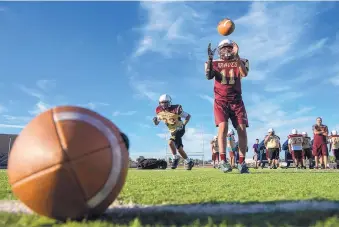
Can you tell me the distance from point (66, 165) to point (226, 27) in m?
5.98

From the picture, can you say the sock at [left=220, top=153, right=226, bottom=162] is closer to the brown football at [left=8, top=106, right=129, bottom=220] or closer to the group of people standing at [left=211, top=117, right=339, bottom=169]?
the brown football at [left=8, top=106, right=129, bottom=220]

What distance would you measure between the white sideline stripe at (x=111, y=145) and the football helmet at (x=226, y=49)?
5.79m

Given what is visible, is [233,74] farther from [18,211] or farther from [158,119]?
[18,211]

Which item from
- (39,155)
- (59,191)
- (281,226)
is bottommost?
(281,226)

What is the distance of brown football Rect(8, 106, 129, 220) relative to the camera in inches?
89.0

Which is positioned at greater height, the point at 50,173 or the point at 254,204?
the point at 50,173

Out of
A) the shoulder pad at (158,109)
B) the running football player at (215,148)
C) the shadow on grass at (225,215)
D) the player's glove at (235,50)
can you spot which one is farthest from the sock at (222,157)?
the running football player at (215,148)

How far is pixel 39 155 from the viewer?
90.9 inches

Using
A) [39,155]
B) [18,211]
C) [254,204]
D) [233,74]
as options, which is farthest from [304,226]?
[233,74]

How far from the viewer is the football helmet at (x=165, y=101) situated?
11.6m

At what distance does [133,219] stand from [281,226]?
905 mm

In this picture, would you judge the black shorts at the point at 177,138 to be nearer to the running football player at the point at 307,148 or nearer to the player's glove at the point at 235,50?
the player's glove at the point at 235,50

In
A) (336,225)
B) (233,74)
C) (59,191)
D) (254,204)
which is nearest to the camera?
(336,225)

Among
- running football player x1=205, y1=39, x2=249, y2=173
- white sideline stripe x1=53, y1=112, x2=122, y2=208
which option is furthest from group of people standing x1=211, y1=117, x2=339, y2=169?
white sideline stripe x1=53, y1=112, x2=122, y2=208
